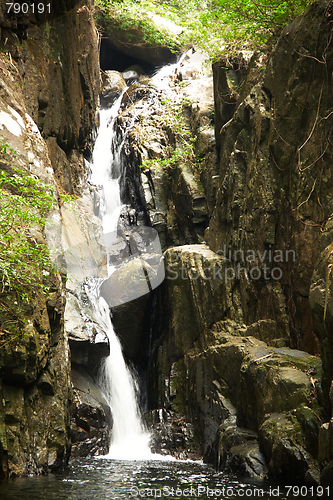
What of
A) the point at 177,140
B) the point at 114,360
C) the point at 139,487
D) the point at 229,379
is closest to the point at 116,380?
the point at 114,360

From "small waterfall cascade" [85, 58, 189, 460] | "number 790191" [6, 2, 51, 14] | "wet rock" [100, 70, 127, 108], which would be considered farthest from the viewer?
"wet rock" [100, 70, 127, 108]

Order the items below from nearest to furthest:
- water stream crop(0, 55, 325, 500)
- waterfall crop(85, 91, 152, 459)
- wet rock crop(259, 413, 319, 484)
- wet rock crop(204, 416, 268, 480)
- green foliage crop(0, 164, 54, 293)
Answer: water stream crop(0, 55, 325, 500) → green foliage crop(0, 164, 54, 293) → wet rock crop(259, 413, 319, 484) → wet rock crop(204, 416, 268, 480) → waterfall crop(85, 91, 152, 459)

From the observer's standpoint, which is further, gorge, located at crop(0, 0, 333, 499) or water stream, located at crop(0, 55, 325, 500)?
gorge, located at crop(0, 0, 333, 499)

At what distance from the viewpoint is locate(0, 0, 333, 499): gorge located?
19.9ft

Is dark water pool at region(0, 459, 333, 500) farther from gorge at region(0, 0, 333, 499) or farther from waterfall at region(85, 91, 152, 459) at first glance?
waterfall at region(85, 91, 152, 459)

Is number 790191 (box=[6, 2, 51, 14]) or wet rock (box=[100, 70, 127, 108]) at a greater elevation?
wet rock (box=[100, 70, 127, 108])

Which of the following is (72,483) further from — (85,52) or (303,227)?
(85,52)

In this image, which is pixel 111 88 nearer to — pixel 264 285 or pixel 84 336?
pixel 84 336

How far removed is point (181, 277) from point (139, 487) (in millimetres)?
6261

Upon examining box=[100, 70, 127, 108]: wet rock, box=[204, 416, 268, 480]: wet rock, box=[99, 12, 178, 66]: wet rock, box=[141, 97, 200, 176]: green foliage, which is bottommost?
box=[204, 416, 268, 480]: wet rock

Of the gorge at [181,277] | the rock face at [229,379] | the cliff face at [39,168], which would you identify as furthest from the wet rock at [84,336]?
the cliff face at [39,168]

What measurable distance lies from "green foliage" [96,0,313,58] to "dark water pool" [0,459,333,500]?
8.95 metres

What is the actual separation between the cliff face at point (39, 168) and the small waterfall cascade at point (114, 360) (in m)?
2.74

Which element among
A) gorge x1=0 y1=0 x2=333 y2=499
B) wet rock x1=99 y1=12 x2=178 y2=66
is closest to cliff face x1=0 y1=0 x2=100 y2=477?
gorge x1=0 y1=0 x2=333 y2=499
